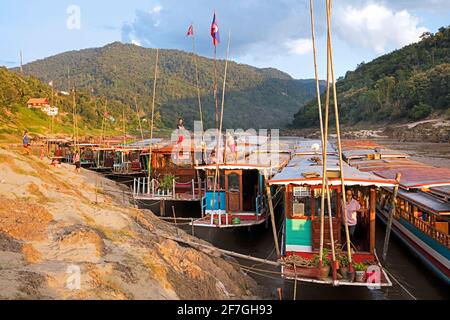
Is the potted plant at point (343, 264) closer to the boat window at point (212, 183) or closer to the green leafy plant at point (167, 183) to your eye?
the boat window at point (212, 183)

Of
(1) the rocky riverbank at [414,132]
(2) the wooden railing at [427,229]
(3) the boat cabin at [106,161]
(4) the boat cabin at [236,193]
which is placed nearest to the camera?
(2) the wooden railing at [427,229]

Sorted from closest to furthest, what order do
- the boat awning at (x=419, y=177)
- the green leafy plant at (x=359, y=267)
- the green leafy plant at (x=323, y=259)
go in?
the green leafy plant at (x=359, y=267) < the green leafy plant at (x=323, y=259) < the boat awning at (x=419, y=177)

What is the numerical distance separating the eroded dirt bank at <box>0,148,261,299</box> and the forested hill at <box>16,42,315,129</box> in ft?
277

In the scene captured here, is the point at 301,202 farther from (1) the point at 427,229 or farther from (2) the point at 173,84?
(2) the point at 173,84

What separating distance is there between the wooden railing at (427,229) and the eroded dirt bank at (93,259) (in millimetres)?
4861

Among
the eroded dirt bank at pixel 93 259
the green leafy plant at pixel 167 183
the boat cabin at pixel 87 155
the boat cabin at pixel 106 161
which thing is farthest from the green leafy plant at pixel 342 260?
the boat cabin at pixel 87 155

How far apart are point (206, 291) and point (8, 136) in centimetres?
4517

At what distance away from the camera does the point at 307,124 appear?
90.9m

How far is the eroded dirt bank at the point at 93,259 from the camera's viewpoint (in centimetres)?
663

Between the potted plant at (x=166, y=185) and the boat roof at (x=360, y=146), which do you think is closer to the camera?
the potted plant at (x=166, y=185)

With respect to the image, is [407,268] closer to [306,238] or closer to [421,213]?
[421,213]

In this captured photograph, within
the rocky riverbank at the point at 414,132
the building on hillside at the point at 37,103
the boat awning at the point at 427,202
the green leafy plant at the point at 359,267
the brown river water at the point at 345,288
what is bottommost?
the brown river water at the point at 345,288

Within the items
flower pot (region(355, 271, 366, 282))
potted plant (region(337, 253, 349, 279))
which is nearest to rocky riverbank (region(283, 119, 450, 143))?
potted plant (region(337, 253, 349, 279))

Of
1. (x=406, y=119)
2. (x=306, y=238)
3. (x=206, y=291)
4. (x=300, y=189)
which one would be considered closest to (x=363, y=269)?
(x=306, y=238)
